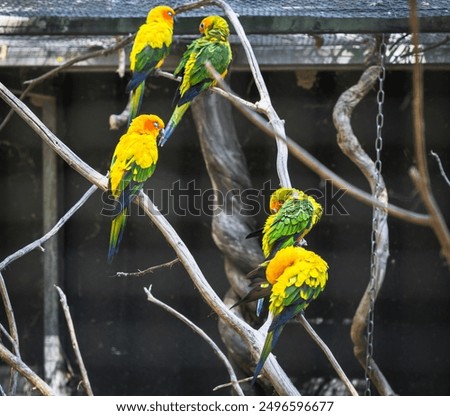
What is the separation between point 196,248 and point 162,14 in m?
0.66

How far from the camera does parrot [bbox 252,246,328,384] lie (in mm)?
1072

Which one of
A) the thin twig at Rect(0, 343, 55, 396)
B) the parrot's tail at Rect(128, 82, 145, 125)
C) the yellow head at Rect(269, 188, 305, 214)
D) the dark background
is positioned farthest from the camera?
the dark background

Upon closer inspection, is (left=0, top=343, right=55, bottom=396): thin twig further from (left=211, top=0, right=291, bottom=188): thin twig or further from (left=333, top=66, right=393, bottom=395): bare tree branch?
(left=333, top=66, right=393, bottom=395): bare tree branch

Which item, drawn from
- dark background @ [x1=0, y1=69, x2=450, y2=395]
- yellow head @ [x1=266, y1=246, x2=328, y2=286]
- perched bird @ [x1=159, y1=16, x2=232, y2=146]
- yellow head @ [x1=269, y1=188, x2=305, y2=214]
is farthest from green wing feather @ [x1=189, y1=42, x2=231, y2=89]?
dark background @ [x1=0, y1=69, x2=450, y2=395]

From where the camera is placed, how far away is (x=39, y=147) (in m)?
1.78

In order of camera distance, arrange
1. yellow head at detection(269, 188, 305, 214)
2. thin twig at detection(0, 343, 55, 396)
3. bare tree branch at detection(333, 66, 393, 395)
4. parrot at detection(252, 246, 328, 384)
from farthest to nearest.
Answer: bare tree branch at detection(333, 66, 393, 395) < yellow head at detection(269, 188, 305, 214) < parrot at detection(252, 246, 328, 384) < thin twig at detection(0, 343, 55, 396)

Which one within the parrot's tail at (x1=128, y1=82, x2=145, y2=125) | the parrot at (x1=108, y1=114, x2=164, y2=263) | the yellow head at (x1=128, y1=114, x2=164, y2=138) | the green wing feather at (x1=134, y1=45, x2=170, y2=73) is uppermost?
the green wing feather at (x1=134, y1=45, x2=170, y2=73)

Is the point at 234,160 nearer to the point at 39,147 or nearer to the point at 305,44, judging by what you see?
the point at 305,44

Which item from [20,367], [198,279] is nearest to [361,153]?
[198,279]

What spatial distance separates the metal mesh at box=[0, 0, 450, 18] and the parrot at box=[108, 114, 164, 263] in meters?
0.29

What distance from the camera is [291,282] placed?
108 cm

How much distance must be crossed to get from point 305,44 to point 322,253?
0.49 m

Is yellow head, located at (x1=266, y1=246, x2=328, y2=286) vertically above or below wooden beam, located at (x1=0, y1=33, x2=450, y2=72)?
below
